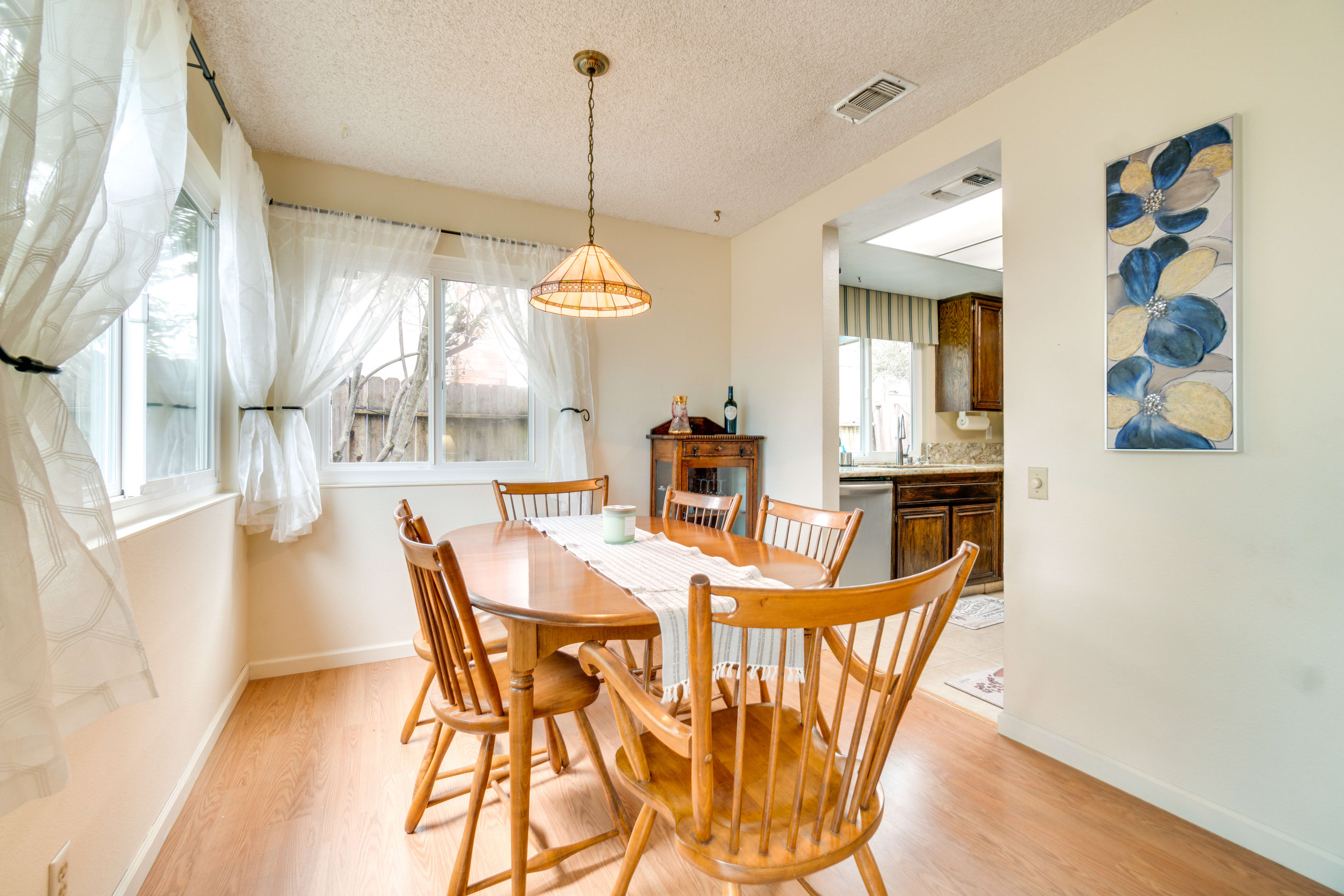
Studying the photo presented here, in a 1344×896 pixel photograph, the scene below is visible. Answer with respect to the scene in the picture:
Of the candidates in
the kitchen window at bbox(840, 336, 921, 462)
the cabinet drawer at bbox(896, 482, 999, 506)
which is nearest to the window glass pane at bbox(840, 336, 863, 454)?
the kitchen window at bbox(840, 336, 921, 462)

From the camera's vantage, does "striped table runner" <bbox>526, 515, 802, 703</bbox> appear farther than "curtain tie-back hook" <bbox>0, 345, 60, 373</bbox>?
Yes

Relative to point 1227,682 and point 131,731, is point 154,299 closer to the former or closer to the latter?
point 131,731

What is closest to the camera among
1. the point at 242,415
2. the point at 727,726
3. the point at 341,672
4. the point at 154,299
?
the point at 727,726

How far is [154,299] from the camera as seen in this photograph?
6.21 feet

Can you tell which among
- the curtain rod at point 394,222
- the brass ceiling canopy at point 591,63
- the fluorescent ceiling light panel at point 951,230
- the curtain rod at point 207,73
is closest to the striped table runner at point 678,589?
the brass ceiling canopy at point 591,63

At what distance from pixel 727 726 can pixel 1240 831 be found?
1.56 meters

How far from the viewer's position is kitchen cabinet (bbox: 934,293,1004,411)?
469 centimetres

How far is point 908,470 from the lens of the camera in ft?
13.5

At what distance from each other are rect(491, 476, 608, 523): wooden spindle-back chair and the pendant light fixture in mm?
889

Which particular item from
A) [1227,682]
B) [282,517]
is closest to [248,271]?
[282,517]

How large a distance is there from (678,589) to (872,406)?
397 centimetres

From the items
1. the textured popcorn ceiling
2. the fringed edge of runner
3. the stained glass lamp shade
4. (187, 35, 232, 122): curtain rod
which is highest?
the textured popcorn ceiling

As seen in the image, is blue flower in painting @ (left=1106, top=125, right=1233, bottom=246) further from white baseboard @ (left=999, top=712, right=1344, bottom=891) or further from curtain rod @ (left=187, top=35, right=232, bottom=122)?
curtain rod @ (left=187, top=35, right=232, bottom=122)

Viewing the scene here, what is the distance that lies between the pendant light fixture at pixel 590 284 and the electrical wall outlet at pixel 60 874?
177cm
